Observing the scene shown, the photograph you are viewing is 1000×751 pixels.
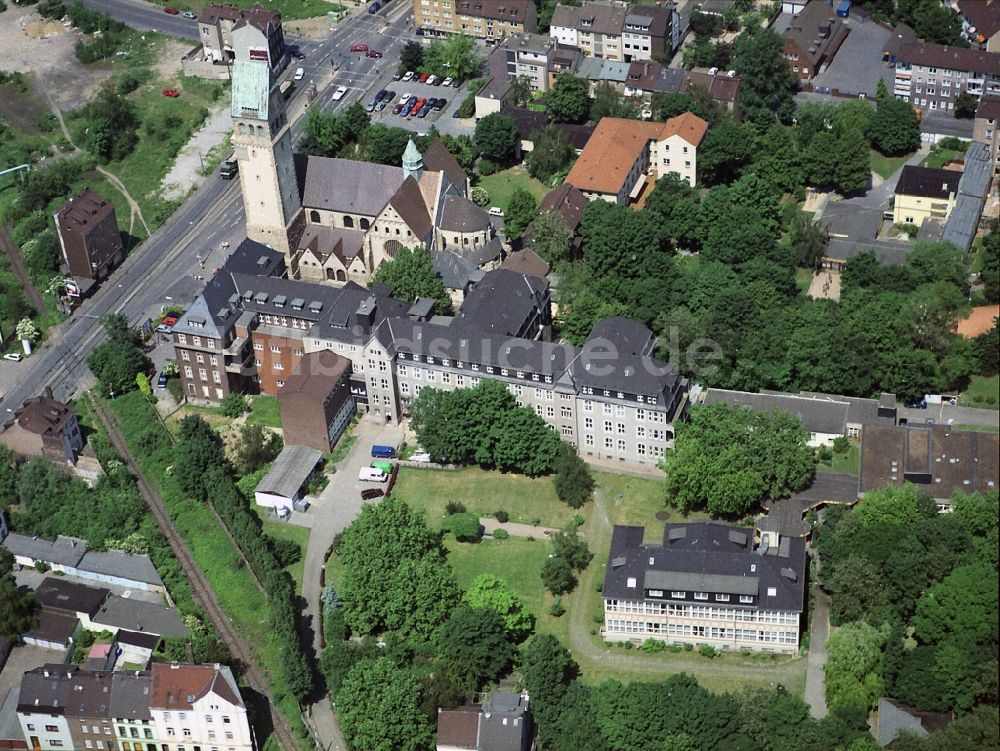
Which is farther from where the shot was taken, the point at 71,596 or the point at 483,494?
the point at 483,494

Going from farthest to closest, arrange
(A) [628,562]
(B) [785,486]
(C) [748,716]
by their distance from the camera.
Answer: (B) [785,486] < (A) [628,562] < (C) [748,716]

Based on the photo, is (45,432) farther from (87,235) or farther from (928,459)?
(928,459)

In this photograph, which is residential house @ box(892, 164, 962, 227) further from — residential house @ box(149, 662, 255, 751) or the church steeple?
residential house @ box(149, 662, 255, 751)

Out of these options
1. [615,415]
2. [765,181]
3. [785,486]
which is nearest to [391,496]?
[615,415]

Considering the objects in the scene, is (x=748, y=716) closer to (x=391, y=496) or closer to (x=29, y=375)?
(x=391, y=496)

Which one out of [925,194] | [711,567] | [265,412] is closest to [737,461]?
[711,567]

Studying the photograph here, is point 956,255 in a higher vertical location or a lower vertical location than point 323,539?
higher

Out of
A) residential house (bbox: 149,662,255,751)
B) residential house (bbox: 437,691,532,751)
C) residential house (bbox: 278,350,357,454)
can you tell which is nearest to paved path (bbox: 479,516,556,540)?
residential house (bbox: 278,350,357,454)
